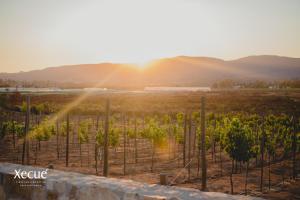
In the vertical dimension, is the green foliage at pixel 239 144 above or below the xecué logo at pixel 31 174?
below

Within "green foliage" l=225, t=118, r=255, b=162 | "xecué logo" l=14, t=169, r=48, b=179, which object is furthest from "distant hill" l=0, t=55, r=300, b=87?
"xecué logo" l=14, t=169, r=48, b=179

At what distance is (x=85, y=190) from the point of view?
3.81 metres

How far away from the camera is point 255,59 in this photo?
19662cm

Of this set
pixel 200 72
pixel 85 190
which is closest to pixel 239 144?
pixel 85 190

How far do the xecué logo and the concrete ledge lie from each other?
40 mm

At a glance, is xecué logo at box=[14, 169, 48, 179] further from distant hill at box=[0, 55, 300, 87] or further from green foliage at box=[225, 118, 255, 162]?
distant hill at box=[0, 55, 300, 87]

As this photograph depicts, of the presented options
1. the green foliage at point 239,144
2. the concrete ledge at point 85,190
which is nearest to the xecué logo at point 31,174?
the concrete ledge at point 85,190

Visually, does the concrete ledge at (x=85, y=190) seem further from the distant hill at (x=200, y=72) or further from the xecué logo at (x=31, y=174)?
the distant hill at (x=200, y=72)

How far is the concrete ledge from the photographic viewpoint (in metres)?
3.50

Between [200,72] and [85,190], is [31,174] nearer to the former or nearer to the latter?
[85,190]

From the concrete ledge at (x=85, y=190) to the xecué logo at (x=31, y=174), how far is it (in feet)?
0.13

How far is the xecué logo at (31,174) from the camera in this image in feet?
13.7

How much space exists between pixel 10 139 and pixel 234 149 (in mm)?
13981

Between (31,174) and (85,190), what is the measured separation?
3.09ft
